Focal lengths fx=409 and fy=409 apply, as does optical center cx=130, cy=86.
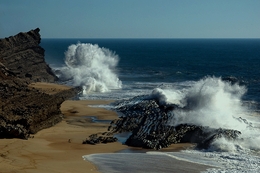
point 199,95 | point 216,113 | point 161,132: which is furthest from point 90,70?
point 161,132

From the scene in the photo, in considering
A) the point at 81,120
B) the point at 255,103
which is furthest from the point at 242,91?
the point at 81,120

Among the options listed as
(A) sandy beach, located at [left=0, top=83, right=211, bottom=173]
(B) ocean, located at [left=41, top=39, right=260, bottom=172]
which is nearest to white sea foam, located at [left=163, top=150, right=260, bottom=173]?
(B) ocean, located at [left=41, top=39, right=260, bottom=172]

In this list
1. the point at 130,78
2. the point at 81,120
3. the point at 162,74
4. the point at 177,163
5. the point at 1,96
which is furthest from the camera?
the point at 162,74

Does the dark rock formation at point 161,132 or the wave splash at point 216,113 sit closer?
the wave splash at point 216,113

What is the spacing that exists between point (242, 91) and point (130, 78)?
1822 cm

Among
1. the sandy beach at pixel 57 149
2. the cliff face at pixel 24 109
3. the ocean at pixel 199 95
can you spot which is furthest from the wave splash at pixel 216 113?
the cliff face at pixel 24 109

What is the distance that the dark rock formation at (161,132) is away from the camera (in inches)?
848

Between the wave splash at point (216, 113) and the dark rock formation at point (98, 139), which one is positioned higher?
the wave splash at point (216, 113)

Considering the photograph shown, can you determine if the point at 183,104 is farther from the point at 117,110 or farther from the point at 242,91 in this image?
the point at 242,91

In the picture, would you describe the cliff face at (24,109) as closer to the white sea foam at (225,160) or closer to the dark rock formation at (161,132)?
the dark rock formation at (161,132)

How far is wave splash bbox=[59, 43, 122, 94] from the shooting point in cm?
4695

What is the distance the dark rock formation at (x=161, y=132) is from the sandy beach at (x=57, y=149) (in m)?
0.65

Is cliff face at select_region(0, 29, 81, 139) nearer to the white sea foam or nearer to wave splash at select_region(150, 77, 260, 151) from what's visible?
wave splash at select_region(150, 77, 260, 151)

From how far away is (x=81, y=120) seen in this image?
94.7 ft
